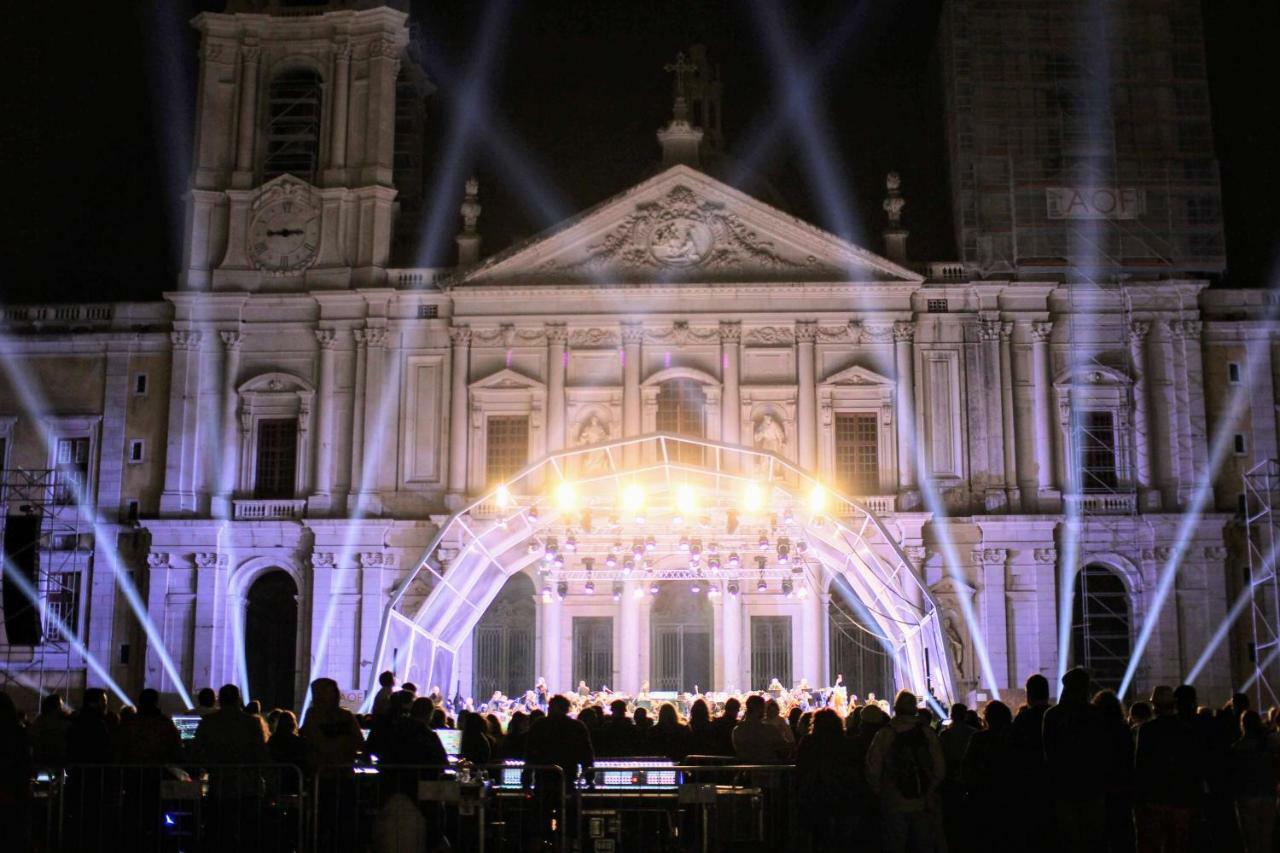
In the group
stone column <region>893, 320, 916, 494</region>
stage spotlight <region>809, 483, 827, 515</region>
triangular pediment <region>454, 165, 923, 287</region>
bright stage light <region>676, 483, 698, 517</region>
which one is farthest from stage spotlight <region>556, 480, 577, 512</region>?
stone column <region>893, 320, 916, 494</region>

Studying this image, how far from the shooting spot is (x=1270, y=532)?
34000mm

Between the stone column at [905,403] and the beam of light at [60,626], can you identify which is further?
the beam of light at [60,626]

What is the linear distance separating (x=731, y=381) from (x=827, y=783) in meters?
21.8

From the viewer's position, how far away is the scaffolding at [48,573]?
35.3 m

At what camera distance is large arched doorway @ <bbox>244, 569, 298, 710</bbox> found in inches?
1410

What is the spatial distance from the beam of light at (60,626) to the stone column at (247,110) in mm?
10633

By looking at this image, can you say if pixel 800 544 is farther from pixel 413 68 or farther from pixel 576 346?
pixel 413 68

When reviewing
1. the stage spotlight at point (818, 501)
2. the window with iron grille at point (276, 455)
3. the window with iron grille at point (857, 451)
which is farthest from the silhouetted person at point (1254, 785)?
the window with iron grille at point (276, 455)

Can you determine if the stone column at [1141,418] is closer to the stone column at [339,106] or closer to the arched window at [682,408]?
the arched window at [682,408]

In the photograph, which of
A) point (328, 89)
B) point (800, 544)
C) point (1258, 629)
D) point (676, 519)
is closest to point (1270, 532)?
point (1258, 629)

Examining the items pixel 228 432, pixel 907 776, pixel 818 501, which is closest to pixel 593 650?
pixel 228 432

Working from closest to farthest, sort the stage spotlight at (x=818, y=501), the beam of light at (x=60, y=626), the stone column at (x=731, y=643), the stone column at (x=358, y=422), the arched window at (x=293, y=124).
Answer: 1. the stage spotlight at (x=818, y=501)
2. the stone column at (x=731, y=643)
3. the beam of light at (x=60, y=626)
4. the stone column at (x=358, y=422)
5. the arched window at (x=293, y=124)

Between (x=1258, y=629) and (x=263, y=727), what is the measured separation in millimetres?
25954

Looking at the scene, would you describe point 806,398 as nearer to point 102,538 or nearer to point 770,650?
point 770,650
